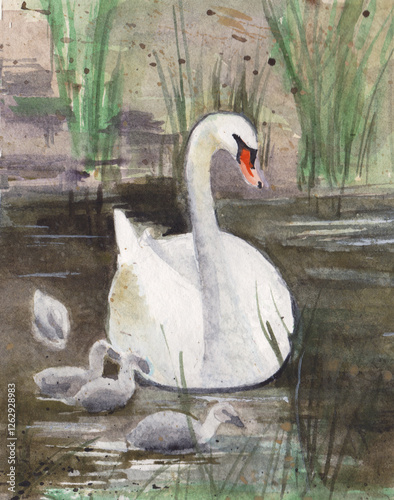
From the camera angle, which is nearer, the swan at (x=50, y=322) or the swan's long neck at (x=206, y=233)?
the swan's long neck at (x=206, y=233)

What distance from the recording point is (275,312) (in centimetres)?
142

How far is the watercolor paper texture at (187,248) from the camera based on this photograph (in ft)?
4.68

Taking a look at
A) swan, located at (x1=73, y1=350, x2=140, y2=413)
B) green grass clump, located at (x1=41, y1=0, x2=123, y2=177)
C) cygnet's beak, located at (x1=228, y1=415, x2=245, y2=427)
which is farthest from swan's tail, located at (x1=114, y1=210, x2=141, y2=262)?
cygnet's beak, located at (x1=228, y1=415, x2=245, y2=427)

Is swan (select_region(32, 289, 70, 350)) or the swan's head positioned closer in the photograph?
the swan's head

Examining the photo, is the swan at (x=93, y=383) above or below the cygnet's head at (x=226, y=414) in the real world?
above

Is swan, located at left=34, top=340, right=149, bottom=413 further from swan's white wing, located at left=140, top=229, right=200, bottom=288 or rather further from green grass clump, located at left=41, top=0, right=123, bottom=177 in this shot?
green grass clump, located at left=41, top=0, right=123, bottom=177

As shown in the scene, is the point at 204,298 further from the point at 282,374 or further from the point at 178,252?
the point at 282,374

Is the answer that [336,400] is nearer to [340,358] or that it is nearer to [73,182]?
[340,358]

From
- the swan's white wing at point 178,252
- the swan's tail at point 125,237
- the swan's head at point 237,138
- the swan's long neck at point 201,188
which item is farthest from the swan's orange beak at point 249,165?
the swan's tail at point 125,237

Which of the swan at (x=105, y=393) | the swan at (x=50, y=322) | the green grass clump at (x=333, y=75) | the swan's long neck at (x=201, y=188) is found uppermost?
the green grass clump at (x=333, y=75)

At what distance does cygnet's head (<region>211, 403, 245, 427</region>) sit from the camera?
1.45 m

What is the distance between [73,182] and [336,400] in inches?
51.1

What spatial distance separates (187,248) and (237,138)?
1.42 ft

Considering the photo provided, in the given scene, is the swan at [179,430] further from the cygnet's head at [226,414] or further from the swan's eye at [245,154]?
the swan's eye at [245,154]
